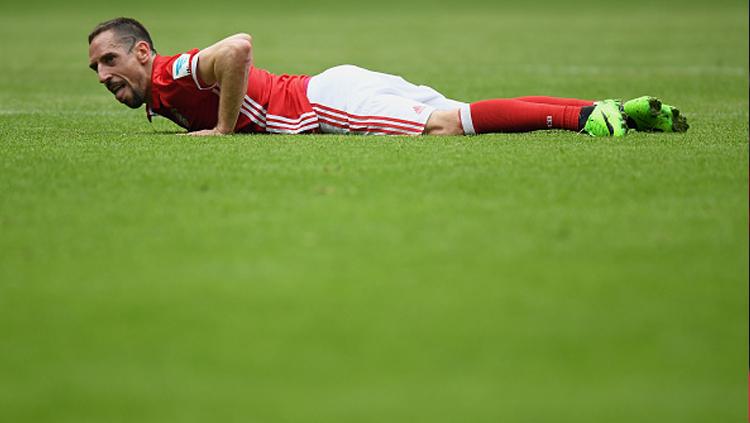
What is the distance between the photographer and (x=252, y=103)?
6.52 m

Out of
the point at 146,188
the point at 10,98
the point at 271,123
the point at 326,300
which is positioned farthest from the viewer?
the point at 10,98

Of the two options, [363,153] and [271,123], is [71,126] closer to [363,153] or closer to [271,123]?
[271,123]

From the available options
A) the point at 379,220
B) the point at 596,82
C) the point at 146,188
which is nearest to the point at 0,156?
the point at 146,188

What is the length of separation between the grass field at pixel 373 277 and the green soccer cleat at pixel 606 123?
0.33 feet

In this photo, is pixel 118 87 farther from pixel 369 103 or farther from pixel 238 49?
pixel 369 103

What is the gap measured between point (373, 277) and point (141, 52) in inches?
135

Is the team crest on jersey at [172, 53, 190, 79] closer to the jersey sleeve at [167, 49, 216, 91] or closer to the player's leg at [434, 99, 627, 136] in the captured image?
the jersey sleeve at [167, 49, 216, 91]

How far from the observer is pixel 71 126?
24.0 ft

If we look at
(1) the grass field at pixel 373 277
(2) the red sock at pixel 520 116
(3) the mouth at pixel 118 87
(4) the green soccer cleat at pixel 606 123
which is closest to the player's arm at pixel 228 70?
(1) the grass field at pixel 373 277

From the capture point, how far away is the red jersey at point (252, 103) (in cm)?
642

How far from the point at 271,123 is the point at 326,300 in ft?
11.3

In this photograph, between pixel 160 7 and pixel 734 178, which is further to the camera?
pixel 160 7

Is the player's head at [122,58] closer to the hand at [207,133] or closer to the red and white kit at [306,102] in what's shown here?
the red and white kit at [306,102]

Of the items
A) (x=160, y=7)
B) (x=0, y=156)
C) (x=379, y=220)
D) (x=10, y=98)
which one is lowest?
(x=160, y=7)
